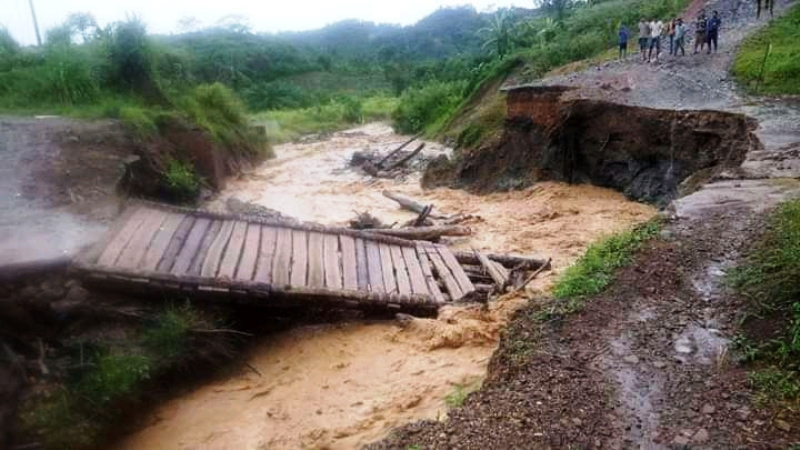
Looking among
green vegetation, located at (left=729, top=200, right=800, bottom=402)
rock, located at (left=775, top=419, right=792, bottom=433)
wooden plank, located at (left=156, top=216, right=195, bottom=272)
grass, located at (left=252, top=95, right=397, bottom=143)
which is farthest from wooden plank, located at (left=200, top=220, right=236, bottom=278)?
grass, located at (left=252, top=95, right=397, bottom=143)

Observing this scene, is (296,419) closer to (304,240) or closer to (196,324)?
(196,324)

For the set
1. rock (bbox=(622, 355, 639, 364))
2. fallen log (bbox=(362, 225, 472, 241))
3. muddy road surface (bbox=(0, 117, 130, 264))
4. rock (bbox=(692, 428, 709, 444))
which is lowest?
fallen log (bbox=(362, 225, 472, 241))

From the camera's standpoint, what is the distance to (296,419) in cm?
551

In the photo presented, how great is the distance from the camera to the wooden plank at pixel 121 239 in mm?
6758

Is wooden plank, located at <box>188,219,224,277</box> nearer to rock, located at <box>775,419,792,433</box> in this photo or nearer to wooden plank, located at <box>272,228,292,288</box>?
wooden plank, located at <box>272,228,292,288</box>

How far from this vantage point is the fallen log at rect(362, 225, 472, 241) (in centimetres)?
1065

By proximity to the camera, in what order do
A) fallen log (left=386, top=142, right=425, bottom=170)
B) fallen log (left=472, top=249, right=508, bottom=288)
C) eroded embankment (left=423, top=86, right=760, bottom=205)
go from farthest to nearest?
fallen log (left=386, top=142, right=425, bottom=170) < eroded embankment (left=423, top=86, right=760, bottom=205) < fallen log (left=472, top=249, right=508, bottom=288)

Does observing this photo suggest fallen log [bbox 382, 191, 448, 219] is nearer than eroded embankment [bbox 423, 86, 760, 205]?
No

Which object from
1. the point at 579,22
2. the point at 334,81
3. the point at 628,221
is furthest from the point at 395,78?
the point at 628,221

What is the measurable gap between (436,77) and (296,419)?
38576 mm

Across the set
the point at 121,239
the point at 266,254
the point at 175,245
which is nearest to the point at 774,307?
the point at 266,254

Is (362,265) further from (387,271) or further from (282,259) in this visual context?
(282,259)

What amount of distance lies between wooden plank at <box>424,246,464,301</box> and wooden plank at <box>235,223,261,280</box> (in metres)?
2.47

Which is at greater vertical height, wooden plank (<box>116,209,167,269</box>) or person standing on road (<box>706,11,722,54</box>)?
person standing on road (<box>706,11,722,54</box>)
